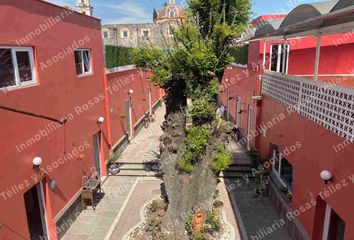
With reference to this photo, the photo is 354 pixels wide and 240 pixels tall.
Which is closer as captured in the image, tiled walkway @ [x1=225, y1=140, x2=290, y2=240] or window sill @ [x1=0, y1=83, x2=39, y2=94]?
window sill @ [x1=0, y1=83, x2=39, y2=94]

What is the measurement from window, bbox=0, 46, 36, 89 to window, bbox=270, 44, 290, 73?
10928 millimetres

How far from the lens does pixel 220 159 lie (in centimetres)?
949

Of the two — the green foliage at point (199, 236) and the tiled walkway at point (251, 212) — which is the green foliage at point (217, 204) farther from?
the green foliage at point (199, 236)

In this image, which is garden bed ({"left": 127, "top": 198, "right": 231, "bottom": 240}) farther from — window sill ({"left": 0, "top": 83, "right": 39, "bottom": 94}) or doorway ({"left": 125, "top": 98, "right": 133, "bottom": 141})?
doorway ({"left": 125, "top": 98, "right": 133, "bottom": 141})

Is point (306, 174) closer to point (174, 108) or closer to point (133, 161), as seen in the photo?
point (174, 108)

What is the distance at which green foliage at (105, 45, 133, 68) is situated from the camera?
55.2 ft

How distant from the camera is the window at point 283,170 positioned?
1019cm

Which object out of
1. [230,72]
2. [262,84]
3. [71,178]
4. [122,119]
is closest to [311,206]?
[262,84]

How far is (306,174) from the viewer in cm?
805

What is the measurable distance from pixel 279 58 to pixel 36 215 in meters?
12.7

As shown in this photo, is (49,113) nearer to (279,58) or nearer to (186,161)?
(186,161)

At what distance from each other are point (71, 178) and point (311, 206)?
26.2ft

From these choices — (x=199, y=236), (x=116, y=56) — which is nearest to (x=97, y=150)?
(x=199, y=236)

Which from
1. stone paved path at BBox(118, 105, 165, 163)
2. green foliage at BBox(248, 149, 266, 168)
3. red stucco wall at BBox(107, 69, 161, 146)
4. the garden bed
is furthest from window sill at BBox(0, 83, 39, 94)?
green foliage at BBox(248, 149, 266, 168)
